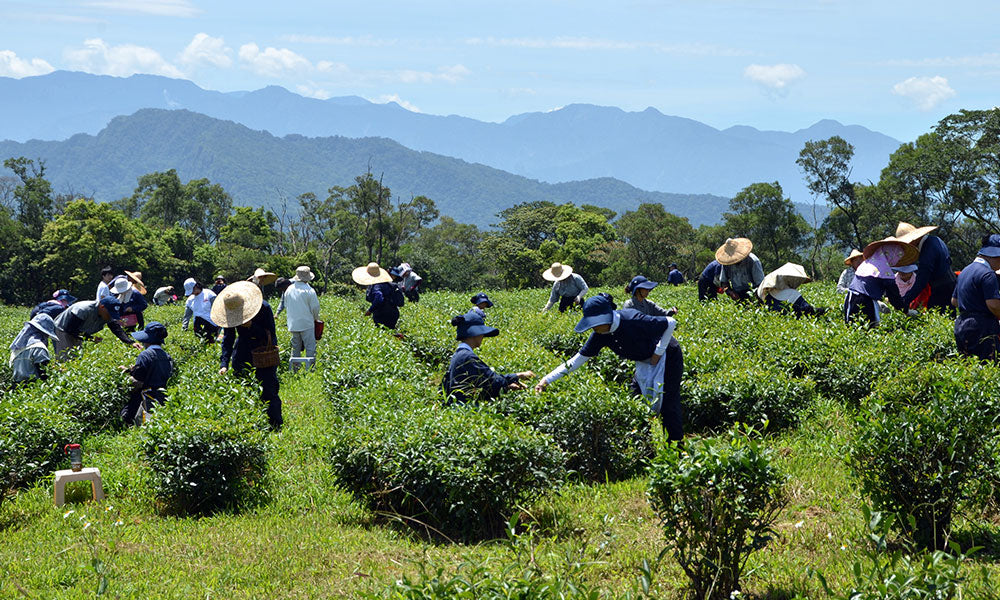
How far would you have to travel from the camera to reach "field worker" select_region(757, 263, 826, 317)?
11.3m

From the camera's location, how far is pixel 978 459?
462cm

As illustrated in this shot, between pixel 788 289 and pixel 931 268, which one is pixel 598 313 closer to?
pixel 788 289

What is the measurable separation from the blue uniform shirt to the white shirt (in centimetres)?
894

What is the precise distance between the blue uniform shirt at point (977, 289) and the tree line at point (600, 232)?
3831cm

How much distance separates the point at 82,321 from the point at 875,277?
11.1 metres

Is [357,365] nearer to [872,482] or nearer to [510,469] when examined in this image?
[510,469]

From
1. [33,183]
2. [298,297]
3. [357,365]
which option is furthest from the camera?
[33,183]

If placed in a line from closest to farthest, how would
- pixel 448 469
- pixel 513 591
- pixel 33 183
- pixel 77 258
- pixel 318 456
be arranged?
1. pixel 513 591
2. pixel 448 469
3. pixel 318 456
4. pixel 77 258
5. pixel 33 183

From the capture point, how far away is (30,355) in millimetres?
9898

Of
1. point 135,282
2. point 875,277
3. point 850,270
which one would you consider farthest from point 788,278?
point 135,282

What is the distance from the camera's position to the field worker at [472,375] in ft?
23.8

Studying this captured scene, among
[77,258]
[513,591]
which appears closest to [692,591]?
[513,591]

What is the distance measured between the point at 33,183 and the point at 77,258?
50.4 feet

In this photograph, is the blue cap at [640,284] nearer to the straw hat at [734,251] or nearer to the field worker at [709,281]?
the straw hat at [734,251]
